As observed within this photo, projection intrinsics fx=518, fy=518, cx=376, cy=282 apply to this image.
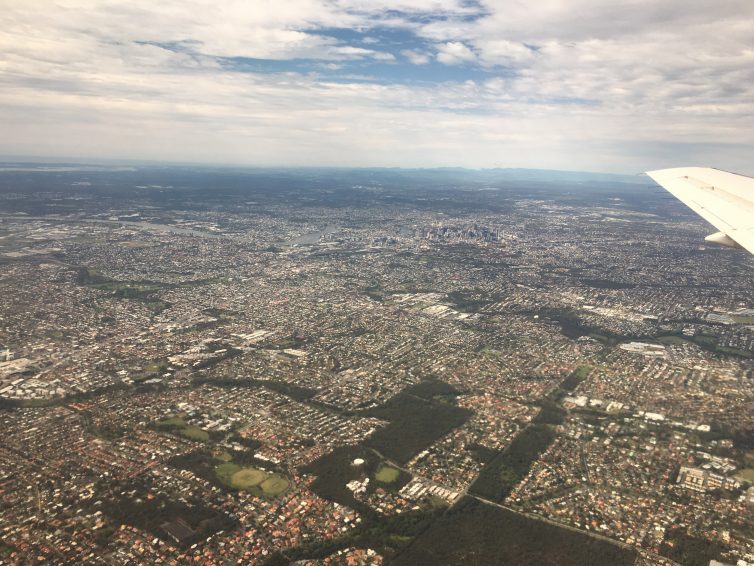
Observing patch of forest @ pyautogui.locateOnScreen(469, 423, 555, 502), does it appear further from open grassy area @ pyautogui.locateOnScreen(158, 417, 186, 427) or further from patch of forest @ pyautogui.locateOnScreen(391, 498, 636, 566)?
open grassy area @ pyautogui.locateOnScreen(158, 417, 186, 427)

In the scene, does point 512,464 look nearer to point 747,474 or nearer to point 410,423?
point 410,423

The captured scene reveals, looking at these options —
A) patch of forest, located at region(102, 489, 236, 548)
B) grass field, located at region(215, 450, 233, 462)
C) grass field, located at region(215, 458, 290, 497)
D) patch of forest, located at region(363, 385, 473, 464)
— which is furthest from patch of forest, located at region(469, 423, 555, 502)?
grass field, located at region(215, 450, 233, 462)

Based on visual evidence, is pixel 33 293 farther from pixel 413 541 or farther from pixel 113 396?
pixel 413 541

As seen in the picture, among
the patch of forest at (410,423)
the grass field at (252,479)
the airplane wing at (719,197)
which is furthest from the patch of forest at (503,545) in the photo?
the airplane wing at (719,197)

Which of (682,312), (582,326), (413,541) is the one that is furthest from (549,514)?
(682,312)

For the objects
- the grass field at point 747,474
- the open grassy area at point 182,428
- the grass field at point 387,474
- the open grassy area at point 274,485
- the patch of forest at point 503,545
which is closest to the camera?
the patch of forest at point 503,545

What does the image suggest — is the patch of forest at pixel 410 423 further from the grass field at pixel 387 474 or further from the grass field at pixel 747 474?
the grass field at pixel 747 474

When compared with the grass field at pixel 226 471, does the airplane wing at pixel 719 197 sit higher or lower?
A: higher
